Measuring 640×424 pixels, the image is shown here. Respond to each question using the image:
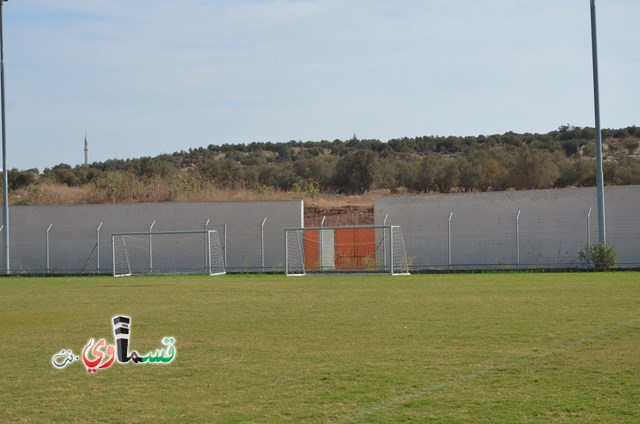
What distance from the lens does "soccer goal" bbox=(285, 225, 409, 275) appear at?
4153 cm

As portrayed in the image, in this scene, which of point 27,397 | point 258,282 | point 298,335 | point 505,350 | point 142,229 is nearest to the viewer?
point 27,397

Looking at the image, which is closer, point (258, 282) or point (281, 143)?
point (258, 282)

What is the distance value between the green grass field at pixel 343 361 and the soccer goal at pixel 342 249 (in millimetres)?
18144

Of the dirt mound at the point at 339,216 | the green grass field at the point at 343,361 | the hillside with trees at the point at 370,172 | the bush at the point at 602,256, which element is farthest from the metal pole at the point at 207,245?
the green grass field at the point at 343,361

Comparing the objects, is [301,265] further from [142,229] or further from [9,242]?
[9,242]

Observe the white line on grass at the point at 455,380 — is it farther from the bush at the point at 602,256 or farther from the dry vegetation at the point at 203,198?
the dry vegetation at the point at 203,198

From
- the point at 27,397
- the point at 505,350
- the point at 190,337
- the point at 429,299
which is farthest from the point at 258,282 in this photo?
the point at 27,397

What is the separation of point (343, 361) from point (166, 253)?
1294 inches

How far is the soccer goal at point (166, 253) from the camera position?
43.2 metres

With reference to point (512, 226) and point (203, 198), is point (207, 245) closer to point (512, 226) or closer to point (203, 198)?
point (203, 198)

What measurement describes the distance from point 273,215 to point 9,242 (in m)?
13.5

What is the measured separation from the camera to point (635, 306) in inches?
738

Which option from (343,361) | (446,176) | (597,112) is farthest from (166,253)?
(343,361)

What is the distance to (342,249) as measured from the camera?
1676 inches
